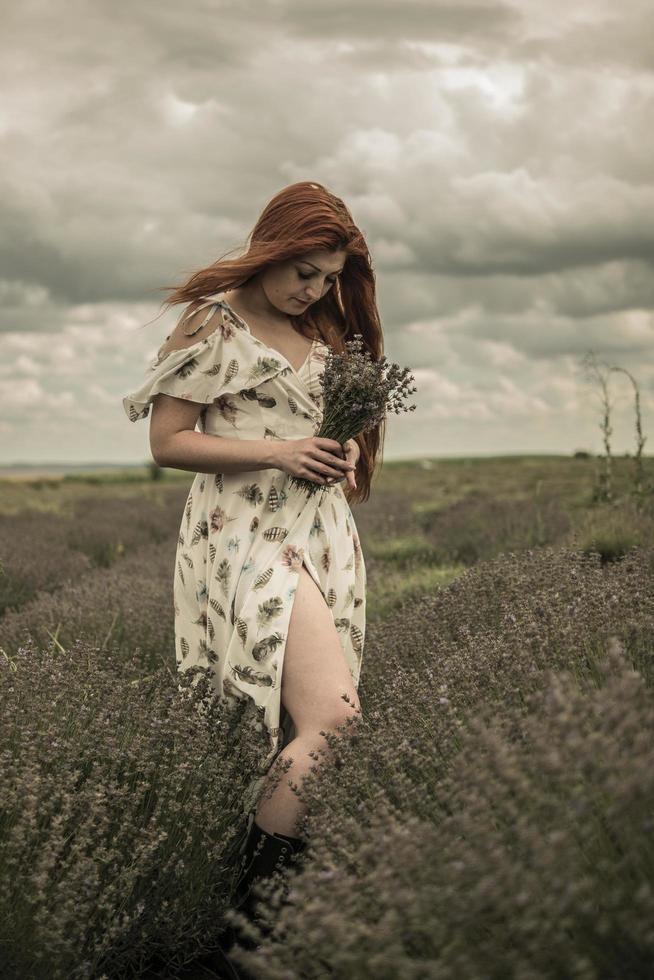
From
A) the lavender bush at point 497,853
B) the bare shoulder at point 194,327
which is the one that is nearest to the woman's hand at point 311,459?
the bare shoulder at point 194,327

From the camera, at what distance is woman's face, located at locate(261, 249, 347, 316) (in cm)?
284

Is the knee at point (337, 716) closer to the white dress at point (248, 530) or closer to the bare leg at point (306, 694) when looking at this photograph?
the bare leg at point (306, 694)

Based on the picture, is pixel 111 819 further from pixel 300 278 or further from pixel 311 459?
pixel 300 278

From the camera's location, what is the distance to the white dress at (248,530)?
2.67 meters

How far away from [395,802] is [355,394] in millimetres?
1117

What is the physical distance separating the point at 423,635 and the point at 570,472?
1254 cm

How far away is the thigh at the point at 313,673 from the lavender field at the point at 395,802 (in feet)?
0.40

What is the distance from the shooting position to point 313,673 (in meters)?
2.59

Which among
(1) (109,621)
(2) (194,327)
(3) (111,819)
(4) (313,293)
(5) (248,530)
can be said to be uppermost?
(4) (313,293)

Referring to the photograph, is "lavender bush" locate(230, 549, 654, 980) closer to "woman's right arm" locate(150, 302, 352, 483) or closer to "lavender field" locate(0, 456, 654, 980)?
"lavender field" locate(0, 456, 654, 980)

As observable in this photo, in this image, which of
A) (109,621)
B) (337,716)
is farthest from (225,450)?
(109,621)

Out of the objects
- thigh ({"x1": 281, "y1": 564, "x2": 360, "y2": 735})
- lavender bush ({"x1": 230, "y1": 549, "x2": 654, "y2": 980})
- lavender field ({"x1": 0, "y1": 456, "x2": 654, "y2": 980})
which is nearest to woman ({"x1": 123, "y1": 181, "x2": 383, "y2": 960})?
thigh ({"x1": 281, "y1": 564, "x2": 360, "y2": 735})

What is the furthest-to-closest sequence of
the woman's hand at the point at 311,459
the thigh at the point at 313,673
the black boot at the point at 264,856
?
→ the woman's hand at the point at 311,459, the thigh at the point at 313,673, the black boot at the point at 264,856

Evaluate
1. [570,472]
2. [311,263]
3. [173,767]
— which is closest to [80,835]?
[173,767]
